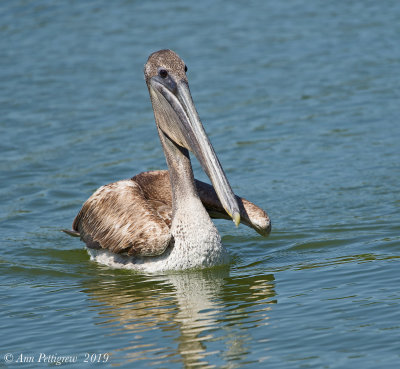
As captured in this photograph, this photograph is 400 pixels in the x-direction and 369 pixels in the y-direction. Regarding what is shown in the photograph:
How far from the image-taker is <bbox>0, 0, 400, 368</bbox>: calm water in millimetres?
6648

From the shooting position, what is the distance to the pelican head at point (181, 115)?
7.55 metres

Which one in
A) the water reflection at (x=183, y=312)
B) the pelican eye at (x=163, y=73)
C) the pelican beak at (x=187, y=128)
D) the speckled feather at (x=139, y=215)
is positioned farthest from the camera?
the speckled feather at (x=139, y=215)

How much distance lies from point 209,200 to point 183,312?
165cm

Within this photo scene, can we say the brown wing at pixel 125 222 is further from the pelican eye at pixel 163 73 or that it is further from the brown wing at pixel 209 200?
the pelican eye at pixel 163 73

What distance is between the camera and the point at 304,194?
10500 millimetres

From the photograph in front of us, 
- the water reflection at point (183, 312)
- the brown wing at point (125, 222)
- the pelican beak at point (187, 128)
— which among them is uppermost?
the pelican beak at point (187, 128)

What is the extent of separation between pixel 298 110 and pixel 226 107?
112cm

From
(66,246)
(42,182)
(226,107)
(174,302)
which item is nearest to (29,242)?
(66,246)

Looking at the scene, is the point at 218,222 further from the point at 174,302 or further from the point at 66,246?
the point at 174,302

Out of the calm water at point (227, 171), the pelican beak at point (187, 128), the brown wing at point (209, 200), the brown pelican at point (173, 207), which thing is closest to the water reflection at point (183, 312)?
the calm water at point (227, 171)

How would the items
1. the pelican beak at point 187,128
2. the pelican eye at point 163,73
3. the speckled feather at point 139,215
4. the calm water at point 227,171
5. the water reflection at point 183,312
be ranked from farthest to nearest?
the speckled feather at point 139,215 < the pelican eye at point 163,73 < the pelican beak at point 187,128 < the calm water at point 227,171 < the water reflection at point 183,312

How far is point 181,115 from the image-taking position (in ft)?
25.6

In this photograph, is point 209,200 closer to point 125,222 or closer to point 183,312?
point 125,222

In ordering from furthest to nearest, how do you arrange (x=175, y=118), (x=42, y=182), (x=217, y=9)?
(x=217, y=9) < (x=42, y=182) < (x=175, y=118)
